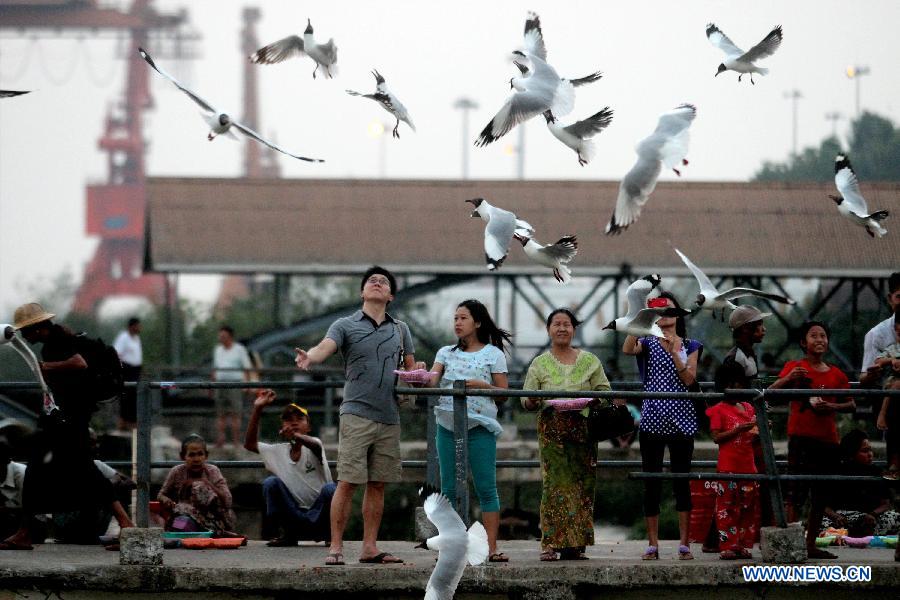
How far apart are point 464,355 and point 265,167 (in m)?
96.2

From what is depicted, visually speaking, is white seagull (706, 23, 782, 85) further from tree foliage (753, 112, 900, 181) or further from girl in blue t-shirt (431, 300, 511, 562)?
tree foliage (753, 112, 900, 181)

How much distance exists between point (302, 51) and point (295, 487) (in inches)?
114

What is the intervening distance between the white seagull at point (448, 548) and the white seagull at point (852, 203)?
3.23 metres

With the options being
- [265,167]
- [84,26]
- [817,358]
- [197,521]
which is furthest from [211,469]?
[84,26]

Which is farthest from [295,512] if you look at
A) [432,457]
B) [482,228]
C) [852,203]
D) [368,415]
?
[482,228]

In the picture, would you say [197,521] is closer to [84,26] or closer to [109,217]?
[109,217]

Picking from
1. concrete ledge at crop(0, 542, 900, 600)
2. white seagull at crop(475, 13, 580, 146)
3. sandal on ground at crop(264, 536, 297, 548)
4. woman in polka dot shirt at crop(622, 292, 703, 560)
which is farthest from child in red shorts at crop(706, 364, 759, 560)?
sandal on ground at crop(264, 536, 297, 548)

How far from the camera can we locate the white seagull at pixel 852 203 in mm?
9734

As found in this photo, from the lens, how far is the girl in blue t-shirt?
8.95 m

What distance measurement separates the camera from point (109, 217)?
103 metres

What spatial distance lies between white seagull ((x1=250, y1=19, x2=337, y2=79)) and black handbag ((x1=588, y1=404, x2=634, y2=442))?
2.88 meters

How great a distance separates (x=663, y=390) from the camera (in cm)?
910

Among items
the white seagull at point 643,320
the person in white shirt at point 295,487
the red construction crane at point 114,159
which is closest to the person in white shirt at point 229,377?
the person in white shirt at point 295,487

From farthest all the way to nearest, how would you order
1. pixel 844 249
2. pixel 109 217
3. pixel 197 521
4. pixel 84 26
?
pixel 84 26 < pixel 109 217 < pixel 844 249 < pixel 197 521
